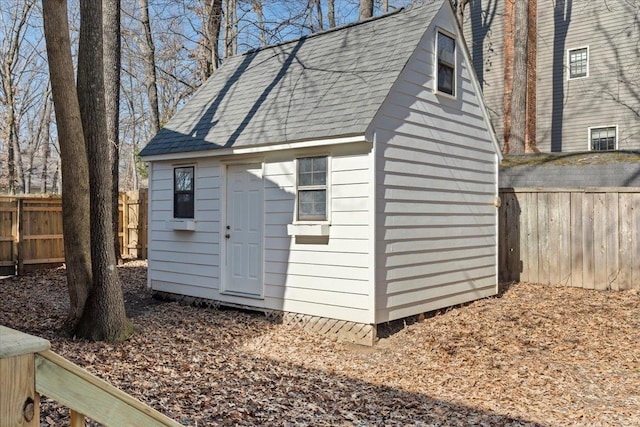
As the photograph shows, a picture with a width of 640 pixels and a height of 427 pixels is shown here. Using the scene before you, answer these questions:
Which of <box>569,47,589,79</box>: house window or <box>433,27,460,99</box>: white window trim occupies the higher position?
<box>569,47,589,79</box>: house window

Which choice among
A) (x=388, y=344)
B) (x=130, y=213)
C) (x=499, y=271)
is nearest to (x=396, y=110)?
(x=388, y=344)

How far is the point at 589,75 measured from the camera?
1916 cm

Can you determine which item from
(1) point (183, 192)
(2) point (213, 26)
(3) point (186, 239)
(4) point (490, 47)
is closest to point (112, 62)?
(2) point (213, 26)

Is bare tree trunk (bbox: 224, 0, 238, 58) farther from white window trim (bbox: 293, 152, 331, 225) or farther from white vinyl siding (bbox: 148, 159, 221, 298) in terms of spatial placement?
white window trim (bbox: 293, 152, 331, 225)

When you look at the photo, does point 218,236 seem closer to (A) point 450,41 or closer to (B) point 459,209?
(B) point 459,209

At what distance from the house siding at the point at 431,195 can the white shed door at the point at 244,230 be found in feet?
7.14

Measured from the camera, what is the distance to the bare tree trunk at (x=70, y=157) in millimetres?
6211

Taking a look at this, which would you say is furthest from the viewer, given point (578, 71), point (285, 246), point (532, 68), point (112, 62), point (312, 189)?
point (532, 68)

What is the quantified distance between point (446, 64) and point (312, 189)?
3.23 metres

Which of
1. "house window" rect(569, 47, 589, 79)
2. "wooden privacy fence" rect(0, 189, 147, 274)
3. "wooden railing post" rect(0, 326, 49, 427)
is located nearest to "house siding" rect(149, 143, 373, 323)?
"wooden privacy fence" rect(0, 189, 147, 274)

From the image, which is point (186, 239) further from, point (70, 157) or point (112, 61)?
point (112, 61)

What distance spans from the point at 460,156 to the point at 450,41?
1.93 m

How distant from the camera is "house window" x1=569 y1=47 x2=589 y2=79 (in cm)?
1930

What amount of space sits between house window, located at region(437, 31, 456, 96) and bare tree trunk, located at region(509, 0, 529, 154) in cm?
894
